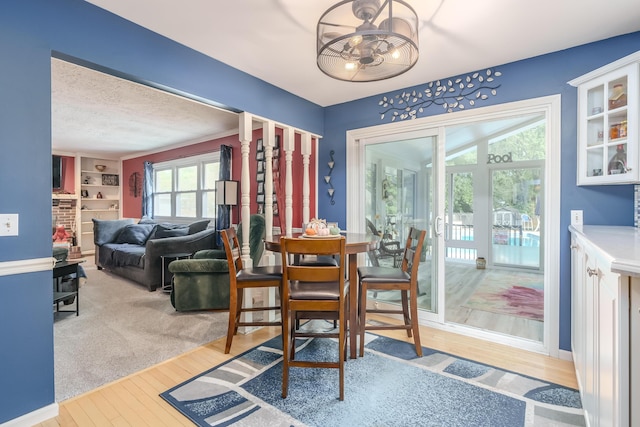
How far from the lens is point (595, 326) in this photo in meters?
1.27

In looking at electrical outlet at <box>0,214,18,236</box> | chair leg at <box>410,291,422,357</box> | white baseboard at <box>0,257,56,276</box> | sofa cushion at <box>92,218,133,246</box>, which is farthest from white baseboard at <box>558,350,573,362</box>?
sofa cushion at <box>92,218,133,246</box>

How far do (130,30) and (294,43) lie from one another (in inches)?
43.8

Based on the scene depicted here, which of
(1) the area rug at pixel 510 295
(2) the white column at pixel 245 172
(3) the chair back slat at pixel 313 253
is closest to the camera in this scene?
(3) the chair back slat at pixel 313 253

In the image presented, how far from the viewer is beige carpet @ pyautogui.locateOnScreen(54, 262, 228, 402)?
7.01ft

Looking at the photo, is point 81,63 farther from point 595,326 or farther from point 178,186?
point 178,186

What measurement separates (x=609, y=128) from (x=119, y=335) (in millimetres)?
4220

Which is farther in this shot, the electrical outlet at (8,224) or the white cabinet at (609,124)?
the white cabinet at (609,124)

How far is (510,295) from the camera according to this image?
416 centimetres

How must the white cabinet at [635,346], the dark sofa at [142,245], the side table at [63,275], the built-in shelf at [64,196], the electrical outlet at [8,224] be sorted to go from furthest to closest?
the built-in shelf at [64,196], the dark sofa at [142,245], the side table at [63,275], the electrical outlet at [8,224], the white cabinet at [635,346]

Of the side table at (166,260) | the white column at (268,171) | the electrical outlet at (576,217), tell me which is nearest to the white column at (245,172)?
the white column at (268,171)

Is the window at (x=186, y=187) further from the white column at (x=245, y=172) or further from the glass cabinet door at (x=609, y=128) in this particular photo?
the glass cabinet door at (x=609, y=128)

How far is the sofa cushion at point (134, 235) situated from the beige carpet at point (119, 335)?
154cm

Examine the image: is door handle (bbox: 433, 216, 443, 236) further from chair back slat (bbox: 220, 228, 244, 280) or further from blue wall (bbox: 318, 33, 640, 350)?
chair back slat (bbox: 220, 228, 244, 280)

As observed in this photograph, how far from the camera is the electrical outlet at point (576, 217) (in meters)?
2.28
